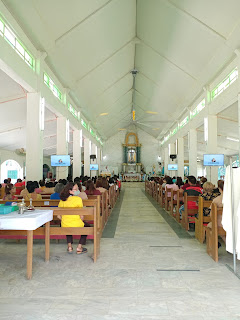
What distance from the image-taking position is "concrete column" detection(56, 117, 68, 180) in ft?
35.5

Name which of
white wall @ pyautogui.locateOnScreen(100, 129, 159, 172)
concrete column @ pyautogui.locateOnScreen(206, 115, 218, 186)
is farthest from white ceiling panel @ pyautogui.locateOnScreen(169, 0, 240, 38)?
white wall @ pyautogui.locateOnScreen(100, 129, 159, 172)

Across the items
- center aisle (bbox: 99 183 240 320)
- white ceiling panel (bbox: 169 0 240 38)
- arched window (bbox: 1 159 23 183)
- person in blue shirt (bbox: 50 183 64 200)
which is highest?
white ceiling panel (bbox: 169 0 240 38)

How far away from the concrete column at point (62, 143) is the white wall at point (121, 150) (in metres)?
17.6

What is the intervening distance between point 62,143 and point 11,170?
8579mm

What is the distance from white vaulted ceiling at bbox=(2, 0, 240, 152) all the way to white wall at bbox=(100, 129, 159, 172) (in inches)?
585

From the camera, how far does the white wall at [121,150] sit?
28703mm

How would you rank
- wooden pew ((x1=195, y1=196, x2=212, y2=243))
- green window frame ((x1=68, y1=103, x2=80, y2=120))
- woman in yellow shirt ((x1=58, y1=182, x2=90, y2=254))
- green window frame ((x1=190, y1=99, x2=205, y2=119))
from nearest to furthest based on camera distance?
1. woman in yellow shirt ((x1=58, y1=182, x2=90, y2=254))
2. wooden pew ((x1=195, y1=196, x2=212, y2=243))
3. green window frame ((x1=190, y1=99, x2=205, y2=119))
4. green window frame ((x1=68, y1=103, x2=80, y2=120))

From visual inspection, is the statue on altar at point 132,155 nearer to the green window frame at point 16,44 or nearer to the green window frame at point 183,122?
the green window frame at point 183,122

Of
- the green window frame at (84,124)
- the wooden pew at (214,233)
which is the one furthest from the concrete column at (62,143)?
the wooden pew at (214,233)

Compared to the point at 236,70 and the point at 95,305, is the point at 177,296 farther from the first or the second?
the point at 236,70

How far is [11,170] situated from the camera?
17.7 metres

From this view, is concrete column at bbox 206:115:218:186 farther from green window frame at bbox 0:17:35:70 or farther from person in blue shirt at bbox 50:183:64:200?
green window frame at bbox 0:17:35:70

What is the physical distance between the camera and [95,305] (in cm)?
238

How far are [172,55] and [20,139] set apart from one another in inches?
391
